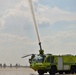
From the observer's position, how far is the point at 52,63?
45.1 meters

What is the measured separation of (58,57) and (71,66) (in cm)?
215

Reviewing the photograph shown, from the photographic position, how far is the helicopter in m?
44.9

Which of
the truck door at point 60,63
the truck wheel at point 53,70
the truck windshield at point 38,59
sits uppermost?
the truck windshield at point 38,59

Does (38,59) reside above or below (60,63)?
above

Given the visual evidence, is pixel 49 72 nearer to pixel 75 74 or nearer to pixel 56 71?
pixel 56 71

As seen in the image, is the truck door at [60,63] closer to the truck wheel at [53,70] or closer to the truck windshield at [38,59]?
the truck wheel at [53,70]

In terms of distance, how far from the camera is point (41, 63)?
4488cm

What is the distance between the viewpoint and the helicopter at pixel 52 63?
1768 inches

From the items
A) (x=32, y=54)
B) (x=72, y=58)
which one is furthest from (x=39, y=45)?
(x=72, y=58)

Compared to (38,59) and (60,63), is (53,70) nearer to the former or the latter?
(60,63)

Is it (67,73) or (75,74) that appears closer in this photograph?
(75,74)

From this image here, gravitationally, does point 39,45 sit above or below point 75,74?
above

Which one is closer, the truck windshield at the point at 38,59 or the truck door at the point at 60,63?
the truck windshield at the point at 38,59

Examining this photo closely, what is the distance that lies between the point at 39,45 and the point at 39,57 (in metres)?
2.11
